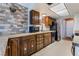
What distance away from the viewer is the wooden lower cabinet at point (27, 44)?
5.07 ft

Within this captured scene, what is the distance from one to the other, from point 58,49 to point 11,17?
0.83 meters

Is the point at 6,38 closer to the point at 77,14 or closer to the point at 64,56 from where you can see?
the point at 64,56

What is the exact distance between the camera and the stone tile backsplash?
1602mm

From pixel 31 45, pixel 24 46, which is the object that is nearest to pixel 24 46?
pixel 24 46

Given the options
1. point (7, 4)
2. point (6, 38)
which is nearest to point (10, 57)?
point (6, 38)

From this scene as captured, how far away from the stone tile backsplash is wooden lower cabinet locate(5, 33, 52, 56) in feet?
0.53

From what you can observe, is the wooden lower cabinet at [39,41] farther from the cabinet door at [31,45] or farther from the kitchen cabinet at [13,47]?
the kitchen cabinet at [13,47]

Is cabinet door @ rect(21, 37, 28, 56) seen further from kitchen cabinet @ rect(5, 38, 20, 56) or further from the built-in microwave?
the built-in microwave

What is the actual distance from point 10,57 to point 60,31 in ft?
2.70

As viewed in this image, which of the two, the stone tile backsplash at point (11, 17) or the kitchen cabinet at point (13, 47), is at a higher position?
the stone tile backsplash at point (11, 17)

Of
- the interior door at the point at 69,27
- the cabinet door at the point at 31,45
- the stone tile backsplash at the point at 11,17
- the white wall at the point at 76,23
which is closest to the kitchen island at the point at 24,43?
the cabinet door at the point at 31,45

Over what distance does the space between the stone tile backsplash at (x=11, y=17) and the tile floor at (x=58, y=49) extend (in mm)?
475

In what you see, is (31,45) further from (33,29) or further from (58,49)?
(58,49)

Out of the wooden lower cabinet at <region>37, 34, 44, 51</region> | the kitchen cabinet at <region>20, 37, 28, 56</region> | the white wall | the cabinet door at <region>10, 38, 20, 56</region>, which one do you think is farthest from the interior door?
the cabinet door at <region>10, 38, 20, 56</region>
